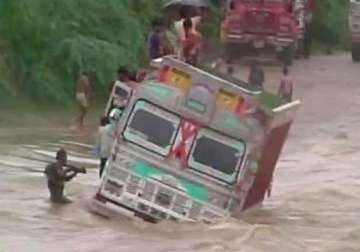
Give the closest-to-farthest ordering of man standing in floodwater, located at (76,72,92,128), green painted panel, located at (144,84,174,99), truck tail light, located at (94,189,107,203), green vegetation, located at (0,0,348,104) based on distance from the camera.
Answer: green painted panel, located at (144,84,174,99), truck tail light, located at (94,189,107,203), man standing in floodwater, located at (76,72,92,128), green vegetation, located at (0,0,348,104)

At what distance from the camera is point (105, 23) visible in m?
29.2

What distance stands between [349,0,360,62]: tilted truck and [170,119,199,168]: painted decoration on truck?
930 inches

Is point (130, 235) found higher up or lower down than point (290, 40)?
higher up

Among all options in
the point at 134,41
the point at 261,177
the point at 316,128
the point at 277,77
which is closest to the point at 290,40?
the point at 277,77

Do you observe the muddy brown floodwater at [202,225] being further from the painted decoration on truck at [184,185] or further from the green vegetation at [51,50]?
the green vegetation at [51,50]

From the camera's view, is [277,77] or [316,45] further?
[316,45]

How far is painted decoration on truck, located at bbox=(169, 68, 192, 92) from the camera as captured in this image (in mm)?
14375

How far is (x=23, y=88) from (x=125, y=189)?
42.7ft

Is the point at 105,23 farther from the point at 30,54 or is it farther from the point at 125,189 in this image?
the point at 125,189

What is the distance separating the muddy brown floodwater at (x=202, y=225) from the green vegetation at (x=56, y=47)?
111 inches

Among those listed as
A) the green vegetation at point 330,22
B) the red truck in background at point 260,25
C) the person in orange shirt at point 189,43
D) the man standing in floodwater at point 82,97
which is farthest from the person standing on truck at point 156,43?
the green vegetation at point 330,22

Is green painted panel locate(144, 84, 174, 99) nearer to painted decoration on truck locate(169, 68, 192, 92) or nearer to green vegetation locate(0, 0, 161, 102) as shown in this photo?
painted decoration on truck locate(169, 68, 192, 92)

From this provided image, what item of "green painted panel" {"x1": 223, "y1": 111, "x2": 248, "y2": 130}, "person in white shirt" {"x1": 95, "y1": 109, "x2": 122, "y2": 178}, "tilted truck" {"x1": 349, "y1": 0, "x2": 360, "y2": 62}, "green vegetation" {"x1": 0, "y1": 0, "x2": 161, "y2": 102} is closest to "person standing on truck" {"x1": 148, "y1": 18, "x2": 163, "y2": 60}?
"person in white shirt" {"x1": 95, "y1": 109, "x2": 122, "y2": 178}

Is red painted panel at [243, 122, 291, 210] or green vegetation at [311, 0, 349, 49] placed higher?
red painted panel at [243, 122, 291, 210]
